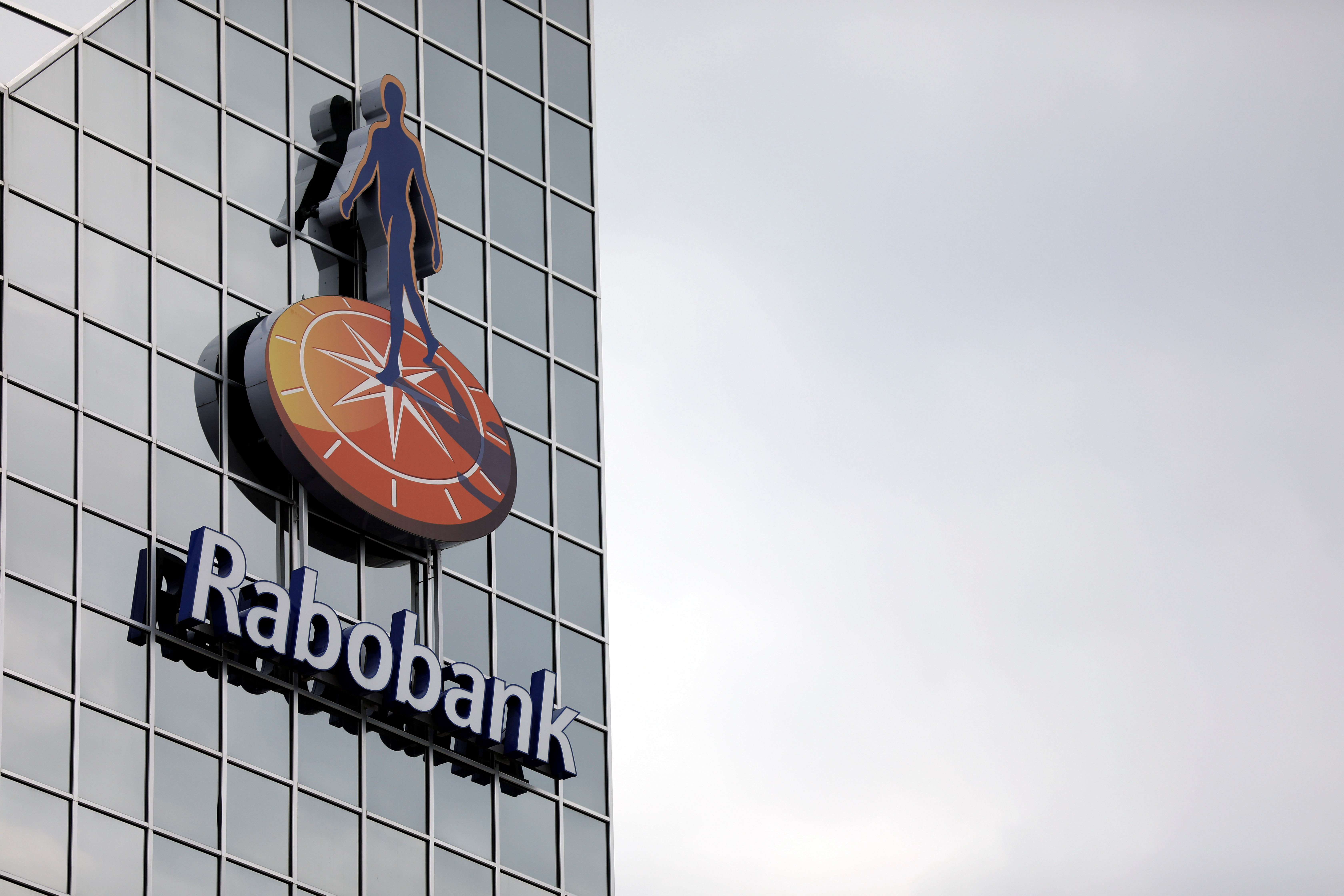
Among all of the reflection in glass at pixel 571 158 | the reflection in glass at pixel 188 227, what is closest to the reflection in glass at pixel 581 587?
the reflection in glass at pixel 571 158

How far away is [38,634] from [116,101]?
11.1m

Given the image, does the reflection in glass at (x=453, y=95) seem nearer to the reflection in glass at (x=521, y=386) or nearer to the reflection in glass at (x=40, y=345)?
the reflection in glass at (x=521, y=386)

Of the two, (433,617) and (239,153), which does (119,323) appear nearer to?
(239,153)

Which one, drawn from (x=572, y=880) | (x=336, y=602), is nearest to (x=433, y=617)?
(x=336, y=602)

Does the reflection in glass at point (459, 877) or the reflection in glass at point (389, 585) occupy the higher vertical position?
the reflection in glass at point (389, 585)

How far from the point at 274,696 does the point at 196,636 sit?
2.15 meters

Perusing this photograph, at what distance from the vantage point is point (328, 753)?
46000 millimetres

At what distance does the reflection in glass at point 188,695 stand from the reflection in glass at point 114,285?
6.12 meters

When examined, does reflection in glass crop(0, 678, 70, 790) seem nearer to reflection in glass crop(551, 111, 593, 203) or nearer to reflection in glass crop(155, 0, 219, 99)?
reflection in glass crop(155, 0, 219, 99)

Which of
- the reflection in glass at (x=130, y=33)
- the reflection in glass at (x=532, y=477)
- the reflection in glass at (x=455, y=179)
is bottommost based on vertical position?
the reflection in glass at (x=532, y=477)

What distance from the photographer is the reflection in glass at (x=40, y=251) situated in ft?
145

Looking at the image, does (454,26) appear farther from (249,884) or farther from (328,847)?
(249,884)

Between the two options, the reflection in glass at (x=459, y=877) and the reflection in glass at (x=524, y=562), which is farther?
the reflection in glass at (x=524, y=562)

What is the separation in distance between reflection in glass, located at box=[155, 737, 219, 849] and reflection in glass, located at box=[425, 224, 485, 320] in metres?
13.3
